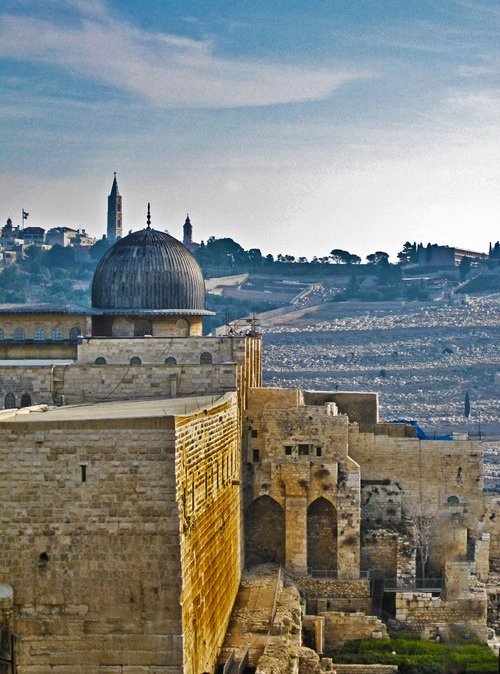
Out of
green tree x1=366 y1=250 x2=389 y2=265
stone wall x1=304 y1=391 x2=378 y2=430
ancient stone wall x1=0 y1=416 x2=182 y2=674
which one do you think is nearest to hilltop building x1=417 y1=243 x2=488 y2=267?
green tree x1=366 y1=250 x2=389 y2=265

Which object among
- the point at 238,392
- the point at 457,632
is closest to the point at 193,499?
the point at 238,392

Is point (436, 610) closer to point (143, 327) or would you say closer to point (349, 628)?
point (349, 628)

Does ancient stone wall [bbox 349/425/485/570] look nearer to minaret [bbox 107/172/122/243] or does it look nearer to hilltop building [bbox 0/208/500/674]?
hilltop building [bbox 0/208/500/674]

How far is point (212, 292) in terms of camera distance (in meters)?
121

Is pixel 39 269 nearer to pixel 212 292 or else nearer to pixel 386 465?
pixel 212 292

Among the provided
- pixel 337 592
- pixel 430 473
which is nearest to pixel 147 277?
pixel 430 473

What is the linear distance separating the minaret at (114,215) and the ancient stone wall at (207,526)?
9965cm

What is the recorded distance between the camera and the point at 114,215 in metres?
122

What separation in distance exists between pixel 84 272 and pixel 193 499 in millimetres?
119147

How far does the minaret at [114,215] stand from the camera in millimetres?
121375

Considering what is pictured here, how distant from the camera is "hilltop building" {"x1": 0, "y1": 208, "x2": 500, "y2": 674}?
596 inches

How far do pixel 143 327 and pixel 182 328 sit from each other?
0.87m

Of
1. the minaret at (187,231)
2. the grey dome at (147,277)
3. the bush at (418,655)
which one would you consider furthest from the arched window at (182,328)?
the minaret at (187,231)

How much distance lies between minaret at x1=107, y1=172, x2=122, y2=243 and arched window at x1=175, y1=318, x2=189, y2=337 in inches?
3614
